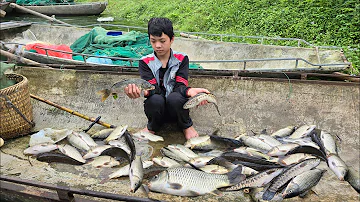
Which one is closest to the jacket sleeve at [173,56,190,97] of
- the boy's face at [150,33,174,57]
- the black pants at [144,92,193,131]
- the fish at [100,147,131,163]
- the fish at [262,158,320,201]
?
the black pants at [144,92,193,131]

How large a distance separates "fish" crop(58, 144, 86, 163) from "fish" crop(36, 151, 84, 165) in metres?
0.03

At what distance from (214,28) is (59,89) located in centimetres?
948

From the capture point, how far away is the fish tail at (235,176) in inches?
113

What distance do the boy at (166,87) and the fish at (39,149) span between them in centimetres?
122

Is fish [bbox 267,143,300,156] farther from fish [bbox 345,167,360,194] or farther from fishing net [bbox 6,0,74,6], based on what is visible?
fishing net [bbox 6,0,74,6]

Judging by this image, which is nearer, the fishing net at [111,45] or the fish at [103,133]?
the fish at [103,133]

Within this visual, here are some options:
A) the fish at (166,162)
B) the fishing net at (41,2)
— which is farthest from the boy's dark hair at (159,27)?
the fishing net at (41,2)

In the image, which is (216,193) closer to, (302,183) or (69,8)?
(302,183)

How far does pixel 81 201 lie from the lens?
270cm

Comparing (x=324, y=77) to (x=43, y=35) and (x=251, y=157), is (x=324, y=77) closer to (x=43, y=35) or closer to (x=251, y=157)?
(x=251, y=157)

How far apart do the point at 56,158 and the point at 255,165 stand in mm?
2289

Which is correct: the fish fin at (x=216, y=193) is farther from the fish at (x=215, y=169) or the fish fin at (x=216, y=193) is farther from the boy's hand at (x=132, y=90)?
the boy's hand at (x=132, y=90)

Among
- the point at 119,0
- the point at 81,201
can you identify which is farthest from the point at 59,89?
the point at 119,0

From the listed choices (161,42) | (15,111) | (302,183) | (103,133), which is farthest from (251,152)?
(15,111)
